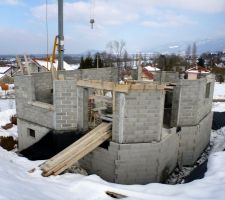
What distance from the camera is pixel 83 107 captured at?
31.5 feet

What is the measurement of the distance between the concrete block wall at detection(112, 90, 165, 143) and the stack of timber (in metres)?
0.39

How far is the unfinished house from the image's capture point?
8.68 m

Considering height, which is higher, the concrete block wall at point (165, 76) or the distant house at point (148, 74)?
the concrete block wall at point (165, 76)

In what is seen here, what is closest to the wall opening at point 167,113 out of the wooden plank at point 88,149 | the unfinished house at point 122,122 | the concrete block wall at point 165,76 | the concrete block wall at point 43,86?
the unfinished house at point 122,122

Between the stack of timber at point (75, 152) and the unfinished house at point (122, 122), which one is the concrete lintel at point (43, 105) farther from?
the stack of timber at point (75, 152)

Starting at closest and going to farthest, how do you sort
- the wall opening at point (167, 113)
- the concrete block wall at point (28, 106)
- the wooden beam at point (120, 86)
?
the wooden beam at point (120, 86), the concrete block wall at point (28, 106), the wall opening at point (167, 113)

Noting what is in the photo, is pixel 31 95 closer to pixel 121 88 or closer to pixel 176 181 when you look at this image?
pixel 121 88

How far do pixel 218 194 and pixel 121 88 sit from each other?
4.08 meters

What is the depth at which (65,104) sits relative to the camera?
9.64m

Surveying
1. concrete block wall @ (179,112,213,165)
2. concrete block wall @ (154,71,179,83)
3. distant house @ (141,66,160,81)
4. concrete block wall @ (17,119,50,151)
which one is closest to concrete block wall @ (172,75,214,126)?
concrete block wall @ (179,112,213,165)

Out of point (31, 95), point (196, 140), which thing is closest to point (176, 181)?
point (196, 140)

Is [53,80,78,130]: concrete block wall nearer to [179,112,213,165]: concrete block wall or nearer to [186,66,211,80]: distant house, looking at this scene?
[179,112,213,165]: concrete block wall

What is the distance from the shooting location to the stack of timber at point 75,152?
7723mm

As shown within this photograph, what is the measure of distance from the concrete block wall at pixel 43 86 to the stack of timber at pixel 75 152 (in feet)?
12.9
